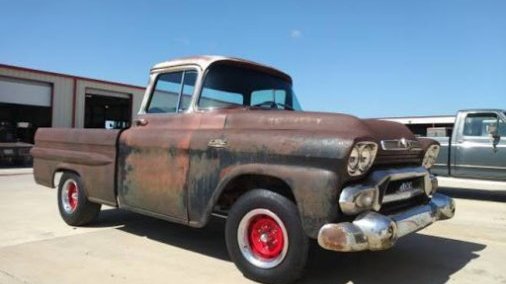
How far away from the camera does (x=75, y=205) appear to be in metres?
7.27

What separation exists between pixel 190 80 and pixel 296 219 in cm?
227

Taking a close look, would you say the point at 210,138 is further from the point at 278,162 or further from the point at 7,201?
the point at 7,201

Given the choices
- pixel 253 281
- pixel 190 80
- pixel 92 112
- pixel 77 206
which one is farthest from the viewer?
pixel 92 112

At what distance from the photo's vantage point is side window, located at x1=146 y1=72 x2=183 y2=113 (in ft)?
19.8

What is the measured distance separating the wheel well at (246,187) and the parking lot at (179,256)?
562 mm

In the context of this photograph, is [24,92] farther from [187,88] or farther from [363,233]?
[363,233]

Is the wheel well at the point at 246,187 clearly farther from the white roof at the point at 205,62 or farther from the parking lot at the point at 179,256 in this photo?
the white roof at the point at 205,62

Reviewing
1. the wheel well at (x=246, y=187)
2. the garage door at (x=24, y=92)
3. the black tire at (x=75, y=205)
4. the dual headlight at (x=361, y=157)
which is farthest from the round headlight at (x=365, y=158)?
the garage door at (x=24, y=92)

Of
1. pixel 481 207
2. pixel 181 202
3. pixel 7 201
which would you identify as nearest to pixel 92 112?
pixel 7 201

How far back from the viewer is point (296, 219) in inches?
172

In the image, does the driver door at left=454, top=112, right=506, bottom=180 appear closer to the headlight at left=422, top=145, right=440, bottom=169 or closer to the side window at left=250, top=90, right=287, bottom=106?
the headlight at left=422, top=145, right=440, bottom=169

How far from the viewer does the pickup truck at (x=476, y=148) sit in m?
11.7

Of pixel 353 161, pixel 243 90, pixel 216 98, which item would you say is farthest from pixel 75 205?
pixel 353 161

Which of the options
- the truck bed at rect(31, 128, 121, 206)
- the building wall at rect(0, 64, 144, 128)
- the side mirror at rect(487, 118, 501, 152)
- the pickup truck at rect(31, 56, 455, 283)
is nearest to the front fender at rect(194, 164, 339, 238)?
the pickup truck at rect(31, 56, 455, 283)
